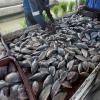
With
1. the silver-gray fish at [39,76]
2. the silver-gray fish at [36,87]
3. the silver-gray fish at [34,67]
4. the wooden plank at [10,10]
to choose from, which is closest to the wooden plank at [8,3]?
the wooden plank at [10,10]

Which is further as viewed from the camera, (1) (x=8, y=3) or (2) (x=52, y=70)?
(1) (x=8, y=3)

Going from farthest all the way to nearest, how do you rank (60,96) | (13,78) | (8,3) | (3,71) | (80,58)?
1. (8,3)
2. (80,58)
3. (3,71)
4. (13,78)
5. (60,96)

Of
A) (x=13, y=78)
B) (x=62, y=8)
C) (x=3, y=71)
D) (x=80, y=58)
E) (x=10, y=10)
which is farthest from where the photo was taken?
(x=10, y=10)

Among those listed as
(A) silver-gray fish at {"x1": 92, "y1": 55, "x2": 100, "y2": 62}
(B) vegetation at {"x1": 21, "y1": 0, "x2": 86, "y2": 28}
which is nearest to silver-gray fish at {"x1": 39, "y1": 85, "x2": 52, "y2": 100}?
(A) silver-gray fish at {"x1": 92, "y1": 55, "x2": 100, "y2": 62}

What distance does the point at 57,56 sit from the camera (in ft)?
7.55

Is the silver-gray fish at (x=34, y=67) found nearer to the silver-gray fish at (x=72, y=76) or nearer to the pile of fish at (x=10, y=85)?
the pile of fish at (x=10, y=85)

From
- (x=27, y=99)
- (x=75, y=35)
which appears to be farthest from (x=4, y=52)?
(x=75, y=35)

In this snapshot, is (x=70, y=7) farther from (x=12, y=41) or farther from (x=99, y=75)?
(x=99, y=75)

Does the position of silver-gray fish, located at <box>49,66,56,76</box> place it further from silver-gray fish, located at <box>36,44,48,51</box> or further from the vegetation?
the vegetation

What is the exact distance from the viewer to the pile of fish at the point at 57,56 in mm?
1858

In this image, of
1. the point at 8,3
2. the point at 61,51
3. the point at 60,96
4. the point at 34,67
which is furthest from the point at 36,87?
the point at 8,3

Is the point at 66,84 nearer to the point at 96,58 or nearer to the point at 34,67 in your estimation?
the point at 34,67

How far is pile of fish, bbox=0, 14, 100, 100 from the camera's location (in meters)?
1.86

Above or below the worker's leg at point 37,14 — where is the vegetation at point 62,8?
below
